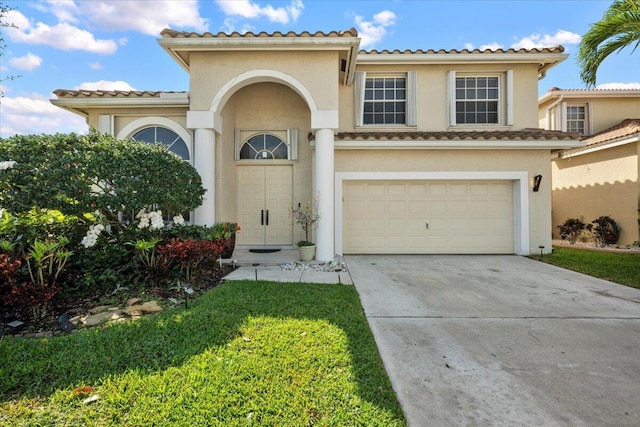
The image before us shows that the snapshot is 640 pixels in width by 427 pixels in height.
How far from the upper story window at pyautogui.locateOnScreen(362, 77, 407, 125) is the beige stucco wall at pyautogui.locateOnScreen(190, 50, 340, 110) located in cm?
294

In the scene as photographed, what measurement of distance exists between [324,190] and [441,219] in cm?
418

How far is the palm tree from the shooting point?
693cm

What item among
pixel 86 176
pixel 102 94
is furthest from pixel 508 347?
pixel 102 94

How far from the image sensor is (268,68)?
8.30 m

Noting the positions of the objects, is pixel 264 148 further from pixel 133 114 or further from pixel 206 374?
pixel 206 374

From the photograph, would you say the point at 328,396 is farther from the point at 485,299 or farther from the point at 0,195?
the point at 0,195

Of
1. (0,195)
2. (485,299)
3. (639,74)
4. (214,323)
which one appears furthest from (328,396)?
(639,74)

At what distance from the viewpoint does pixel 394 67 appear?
35.6ft

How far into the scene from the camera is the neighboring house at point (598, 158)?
1162 centimetres

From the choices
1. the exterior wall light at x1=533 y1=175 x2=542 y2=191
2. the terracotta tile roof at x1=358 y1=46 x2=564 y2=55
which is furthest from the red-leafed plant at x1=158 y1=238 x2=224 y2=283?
the exterior wall light at x1=533 y1=175 x2=542 y2=191

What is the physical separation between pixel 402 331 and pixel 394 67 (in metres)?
9.46

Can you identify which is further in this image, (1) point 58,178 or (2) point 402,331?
(1) point 58,178

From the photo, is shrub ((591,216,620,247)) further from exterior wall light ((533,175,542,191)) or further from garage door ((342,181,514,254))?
garage door ((342,181,514,254))

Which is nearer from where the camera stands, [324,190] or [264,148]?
[324,190]
